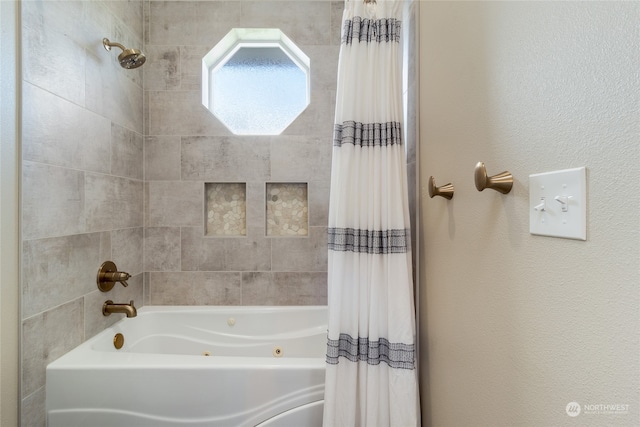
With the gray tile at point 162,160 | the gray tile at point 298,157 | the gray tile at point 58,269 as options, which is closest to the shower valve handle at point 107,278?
the gray tile at point 58,269

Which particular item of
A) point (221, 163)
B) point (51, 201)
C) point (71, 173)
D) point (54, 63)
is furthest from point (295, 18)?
point (51, 201)

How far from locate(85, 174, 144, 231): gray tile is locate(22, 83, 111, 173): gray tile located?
3.0 inches

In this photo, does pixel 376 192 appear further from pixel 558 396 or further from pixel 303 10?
pixel 303 10

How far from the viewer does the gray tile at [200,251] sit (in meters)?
1.78

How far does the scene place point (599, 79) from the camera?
0.42 metres

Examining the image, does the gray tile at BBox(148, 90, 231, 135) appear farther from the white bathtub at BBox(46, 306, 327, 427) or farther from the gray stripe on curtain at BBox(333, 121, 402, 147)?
the white bathtub at BBox(46, 306, 327, 427)

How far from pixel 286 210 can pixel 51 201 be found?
1104 millimetres

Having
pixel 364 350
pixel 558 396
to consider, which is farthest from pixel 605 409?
pixel 364 350

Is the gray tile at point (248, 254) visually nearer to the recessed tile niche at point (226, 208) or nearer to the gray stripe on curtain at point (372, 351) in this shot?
the recessed tile niche at point (226, 208)

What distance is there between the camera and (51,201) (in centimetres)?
110

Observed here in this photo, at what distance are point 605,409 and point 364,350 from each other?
73 cm

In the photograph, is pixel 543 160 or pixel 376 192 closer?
pixel 543 160

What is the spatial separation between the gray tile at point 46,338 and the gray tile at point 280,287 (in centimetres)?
81

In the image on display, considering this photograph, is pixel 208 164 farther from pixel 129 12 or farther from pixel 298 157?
pixel 129 12
